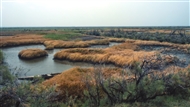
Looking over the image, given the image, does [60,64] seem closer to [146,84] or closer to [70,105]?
[70,105]

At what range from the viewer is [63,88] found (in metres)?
14.4

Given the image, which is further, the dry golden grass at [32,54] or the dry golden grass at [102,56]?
the dry golden grass at [32,54]

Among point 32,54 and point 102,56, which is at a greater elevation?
point 102,56

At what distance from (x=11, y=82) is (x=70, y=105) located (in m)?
3.91

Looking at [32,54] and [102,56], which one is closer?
[102,56]

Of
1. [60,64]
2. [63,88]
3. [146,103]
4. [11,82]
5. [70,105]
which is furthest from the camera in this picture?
[60,64]

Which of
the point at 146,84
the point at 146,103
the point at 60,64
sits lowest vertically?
the point at 60,64

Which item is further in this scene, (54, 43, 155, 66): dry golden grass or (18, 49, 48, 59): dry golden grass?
(18, 49, 48, 59): dry golden grass

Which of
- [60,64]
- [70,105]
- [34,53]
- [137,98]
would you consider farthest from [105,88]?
[34,53]

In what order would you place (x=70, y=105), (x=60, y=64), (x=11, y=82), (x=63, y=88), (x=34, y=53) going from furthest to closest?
(x=34, y=53)
(x=60, y=64)
(x=63, y=88)
(x=70, y=105)
(x=11, y=82)

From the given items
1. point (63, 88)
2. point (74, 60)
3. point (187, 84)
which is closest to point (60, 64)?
point (74, 60)

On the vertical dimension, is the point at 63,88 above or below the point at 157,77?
below

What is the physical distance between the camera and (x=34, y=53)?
119 ft

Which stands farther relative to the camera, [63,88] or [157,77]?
[63,88]
